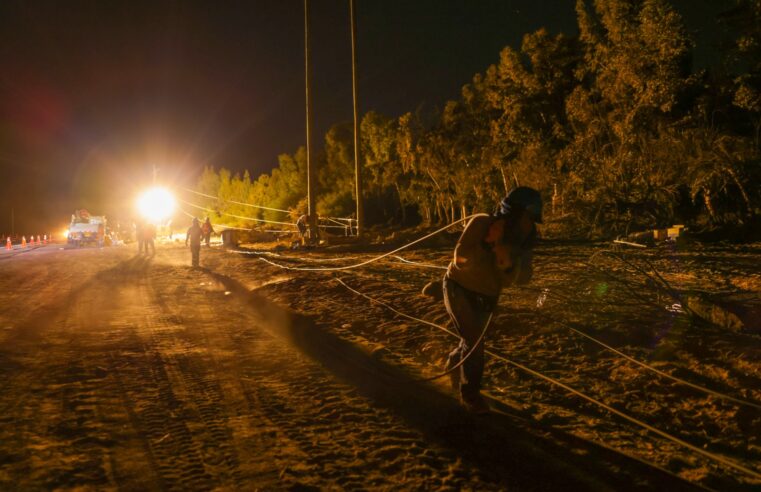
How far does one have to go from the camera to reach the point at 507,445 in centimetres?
468

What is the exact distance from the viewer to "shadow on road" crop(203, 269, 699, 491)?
4.09 metres

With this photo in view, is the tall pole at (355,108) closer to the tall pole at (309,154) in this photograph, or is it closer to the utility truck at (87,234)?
the tall pole at (309,154)

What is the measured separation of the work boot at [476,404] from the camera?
211 inches

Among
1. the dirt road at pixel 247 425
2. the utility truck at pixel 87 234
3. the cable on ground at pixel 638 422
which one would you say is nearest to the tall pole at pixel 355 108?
the dirt road at pixel 247 425

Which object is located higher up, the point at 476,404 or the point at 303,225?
the point at 303,225

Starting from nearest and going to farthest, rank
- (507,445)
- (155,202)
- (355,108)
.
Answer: (507,445) → (355,108) → (155,202)

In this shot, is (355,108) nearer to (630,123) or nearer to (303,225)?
(303,225)

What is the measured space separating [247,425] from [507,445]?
6.83 ft

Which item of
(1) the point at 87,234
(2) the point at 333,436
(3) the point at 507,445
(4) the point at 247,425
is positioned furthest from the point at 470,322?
(1) the point at 87,234

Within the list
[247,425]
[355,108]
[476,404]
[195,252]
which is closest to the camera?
[247,425]

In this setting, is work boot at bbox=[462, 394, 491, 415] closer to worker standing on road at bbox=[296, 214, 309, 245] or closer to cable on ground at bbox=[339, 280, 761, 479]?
cable on ground at bbox=[339, 280, 761, 479]

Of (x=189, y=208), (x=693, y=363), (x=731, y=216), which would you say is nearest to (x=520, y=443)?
(x=693, y=363)

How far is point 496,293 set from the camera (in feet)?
17.7

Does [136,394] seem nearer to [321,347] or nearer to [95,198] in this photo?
[321,347]
